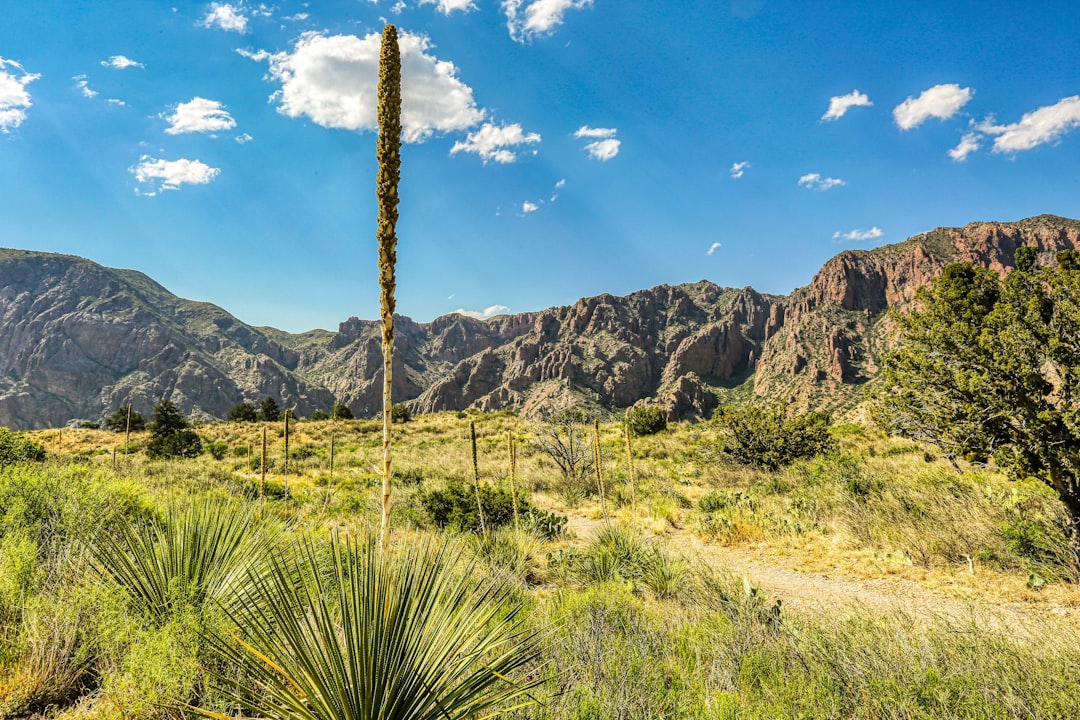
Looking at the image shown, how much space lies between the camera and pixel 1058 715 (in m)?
2.72

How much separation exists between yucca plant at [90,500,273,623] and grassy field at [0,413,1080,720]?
2 cm

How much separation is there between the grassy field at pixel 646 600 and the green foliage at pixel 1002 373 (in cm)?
126

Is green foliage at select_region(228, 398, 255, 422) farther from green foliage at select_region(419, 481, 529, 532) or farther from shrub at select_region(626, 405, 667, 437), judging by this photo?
green foliage at select_region(419, 481, 529, 532)

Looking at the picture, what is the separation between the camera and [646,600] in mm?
5676

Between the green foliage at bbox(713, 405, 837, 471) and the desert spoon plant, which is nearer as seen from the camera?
the desert spoon plant

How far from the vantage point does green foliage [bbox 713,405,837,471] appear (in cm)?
1560

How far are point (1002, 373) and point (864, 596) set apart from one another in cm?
359

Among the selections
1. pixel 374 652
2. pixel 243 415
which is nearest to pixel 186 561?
pixel 374 652

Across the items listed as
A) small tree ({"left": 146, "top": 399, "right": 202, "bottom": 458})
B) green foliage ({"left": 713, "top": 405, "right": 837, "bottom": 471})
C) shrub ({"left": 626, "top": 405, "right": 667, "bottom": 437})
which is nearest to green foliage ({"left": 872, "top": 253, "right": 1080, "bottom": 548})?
green foliage ({"left": 713, "top": 405, "right": 837, "bottom": 471})

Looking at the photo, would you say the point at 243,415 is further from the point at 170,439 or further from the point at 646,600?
the point at 646,600

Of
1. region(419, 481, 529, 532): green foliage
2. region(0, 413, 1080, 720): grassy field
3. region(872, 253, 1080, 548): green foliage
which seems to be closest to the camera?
region(0, 413, 1080, 720): grassy field

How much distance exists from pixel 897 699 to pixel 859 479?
874cm

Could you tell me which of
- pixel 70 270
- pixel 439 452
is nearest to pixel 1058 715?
pixel 439 452

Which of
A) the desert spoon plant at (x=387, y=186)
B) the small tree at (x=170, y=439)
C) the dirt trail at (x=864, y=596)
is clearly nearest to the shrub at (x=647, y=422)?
the dirt trail at (x=864, y=596)
